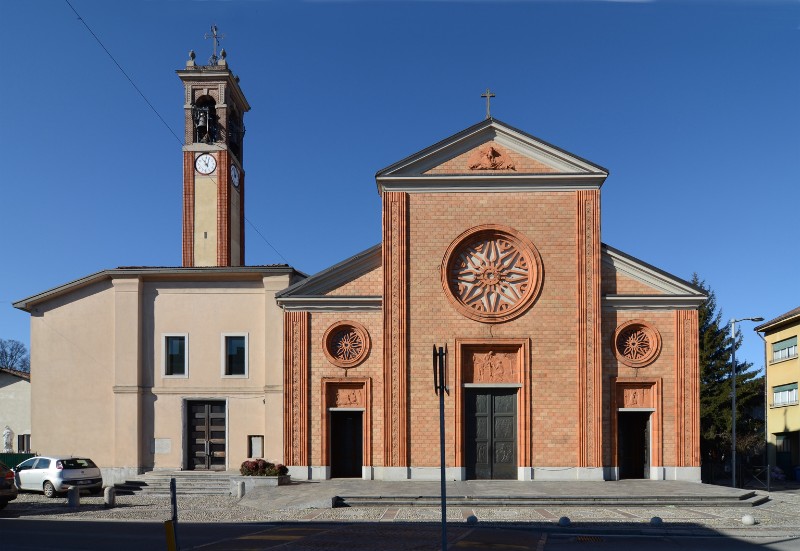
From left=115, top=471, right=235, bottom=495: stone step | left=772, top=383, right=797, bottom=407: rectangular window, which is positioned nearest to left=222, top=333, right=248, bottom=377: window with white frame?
left=115, top=471, right=235, bottom=495: stone step

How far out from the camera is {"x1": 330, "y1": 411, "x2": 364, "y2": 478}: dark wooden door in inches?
1045

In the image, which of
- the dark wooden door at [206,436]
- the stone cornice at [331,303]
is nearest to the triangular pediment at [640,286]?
the stone cornice at [331,303]

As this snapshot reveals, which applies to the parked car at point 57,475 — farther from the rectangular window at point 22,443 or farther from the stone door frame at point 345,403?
the rectangular window at point 22,443

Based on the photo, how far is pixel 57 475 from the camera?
981 inches

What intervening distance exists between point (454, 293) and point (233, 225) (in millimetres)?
17543

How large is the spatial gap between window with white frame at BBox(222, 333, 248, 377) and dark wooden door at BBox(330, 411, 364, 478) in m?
4.51

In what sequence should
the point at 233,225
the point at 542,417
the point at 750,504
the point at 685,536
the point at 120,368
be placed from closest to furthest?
the point at 685,536 < the point at 750,504 < the point at 542,417 < the point at 120,368 < the point at 233,225

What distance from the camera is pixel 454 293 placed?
26188mm

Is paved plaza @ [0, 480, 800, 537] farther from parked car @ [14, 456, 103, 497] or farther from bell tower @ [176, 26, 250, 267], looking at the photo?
bell tower @ [176, 26, 250, 267]

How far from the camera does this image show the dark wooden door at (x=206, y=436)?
28.3 meters

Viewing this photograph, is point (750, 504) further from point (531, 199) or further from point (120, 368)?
point (120, 368)

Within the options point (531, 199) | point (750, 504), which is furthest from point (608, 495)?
point (531, 199)

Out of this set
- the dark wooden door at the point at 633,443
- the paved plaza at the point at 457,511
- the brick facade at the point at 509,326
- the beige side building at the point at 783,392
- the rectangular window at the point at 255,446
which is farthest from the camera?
the beige side building at the point at 783,392

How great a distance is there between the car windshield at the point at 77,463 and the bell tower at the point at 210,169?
1362 centimetres
